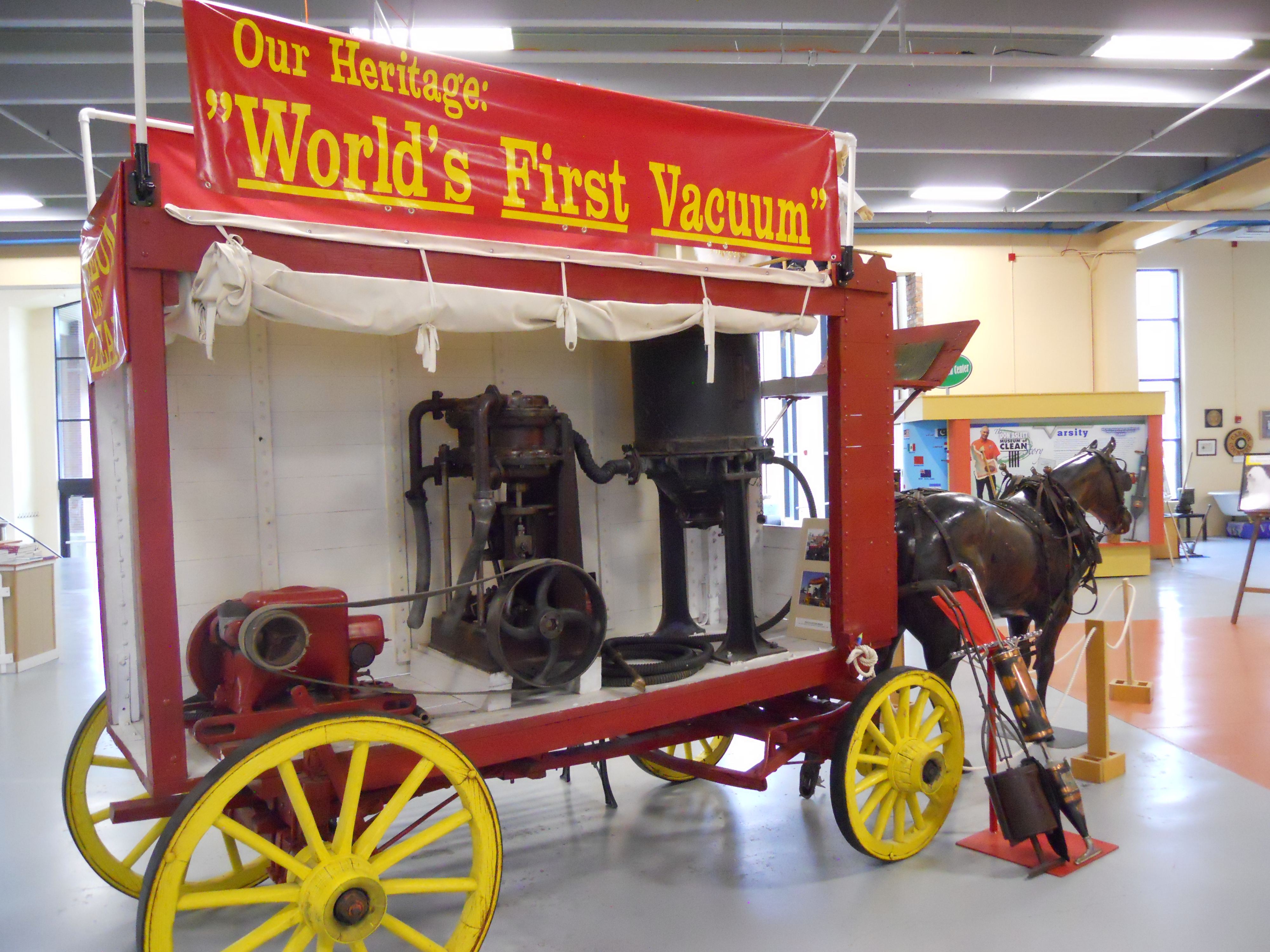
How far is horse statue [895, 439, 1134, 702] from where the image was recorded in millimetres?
4621

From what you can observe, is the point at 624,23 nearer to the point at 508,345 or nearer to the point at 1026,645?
the point at 508,345

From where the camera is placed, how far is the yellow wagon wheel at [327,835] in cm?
225

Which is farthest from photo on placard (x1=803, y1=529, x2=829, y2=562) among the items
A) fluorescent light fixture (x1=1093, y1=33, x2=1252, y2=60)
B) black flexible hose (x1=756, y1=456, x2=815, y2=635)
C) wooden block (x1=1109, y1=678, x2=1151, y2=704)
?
fluorescent light fixture (x1=1093, y1=33, x2=1252, y2=60)

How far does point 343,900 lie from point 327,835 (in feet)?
1.44

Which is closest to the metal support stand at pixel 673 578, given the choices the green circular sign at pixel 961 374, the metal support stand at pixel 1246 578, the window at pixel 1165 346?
the metal support stand at pixel 1246 578

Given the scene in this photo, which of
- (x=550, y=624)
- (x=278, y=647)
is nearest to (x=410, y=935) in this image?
(x=278, y=647)

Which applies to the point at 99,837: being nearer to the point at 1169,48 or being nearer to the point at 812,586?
the point at 812,586

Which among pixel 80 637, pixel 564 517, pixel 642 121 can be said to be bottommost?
pixel 80 637

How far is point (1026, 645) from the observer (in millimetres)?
4594

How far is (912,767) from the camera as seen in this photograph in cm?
372

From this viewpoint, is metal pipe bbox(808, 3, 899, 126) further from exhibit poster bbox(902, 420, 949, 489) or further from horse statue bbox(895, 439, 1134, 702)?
exhibit poster bbox(902, 420, 949, 489)

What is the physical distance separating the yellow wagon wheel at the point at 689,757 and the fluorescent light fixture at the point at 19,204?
11.2 metres

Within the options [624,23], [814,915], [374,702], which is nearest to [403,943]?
[374,702]

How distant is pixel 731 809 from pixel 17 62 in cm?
792
